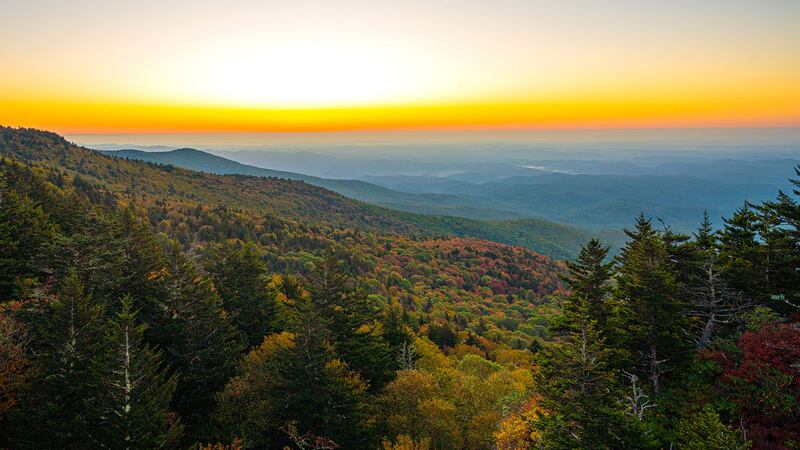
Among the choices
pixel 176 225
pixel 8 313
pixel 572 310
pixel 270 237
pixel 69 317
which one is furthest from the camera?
pixel 270 237

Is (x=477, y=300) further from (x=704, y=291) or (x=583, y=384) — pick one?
(x=583, y=384)

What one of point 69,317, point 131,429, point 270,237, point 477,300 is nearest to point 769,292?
point 131,429

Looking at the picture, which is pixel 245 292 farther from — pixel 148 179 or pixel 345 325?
pixel 148 179

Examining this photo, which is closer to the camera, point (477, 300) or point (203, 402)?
point (203, 402)

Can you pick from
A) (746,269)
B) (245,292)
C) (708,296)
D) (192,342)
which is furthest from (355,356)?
(746,269)

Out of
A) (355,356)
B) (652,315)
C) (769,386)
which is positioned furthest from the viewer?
(355,356)

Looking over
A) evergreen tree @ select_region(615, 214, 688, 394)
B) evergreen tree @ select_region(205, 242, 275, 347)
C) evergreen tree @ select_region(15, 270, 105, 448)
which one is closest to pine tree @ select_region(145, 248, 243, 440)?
evergreen tree @ select_region(15, 270, 105, 448)

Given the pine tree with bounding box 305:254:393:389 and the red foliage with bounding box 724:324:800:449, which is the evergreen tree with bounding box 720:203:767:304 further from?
the pine tree with bounding box 305:254:393:389
